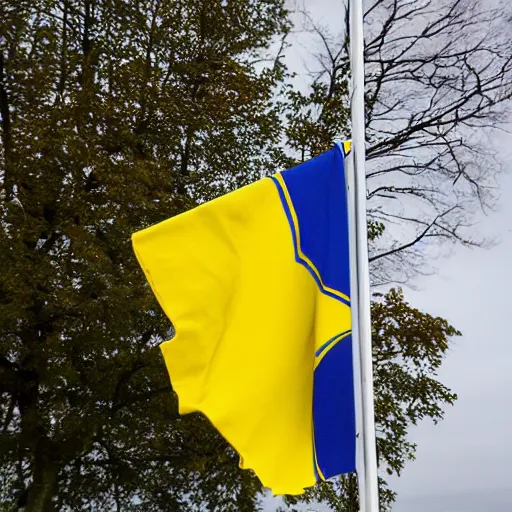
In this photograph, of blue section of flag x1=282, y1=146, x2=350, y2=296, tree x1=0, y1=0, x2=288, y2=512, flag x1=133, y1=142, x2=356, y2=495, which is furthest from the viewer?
tree x1=0, y1=0, x2=288, y2=512

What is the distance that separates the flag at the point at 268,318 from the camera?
2312 mm

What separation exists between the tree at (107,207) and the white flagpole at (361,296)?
13.9 ft

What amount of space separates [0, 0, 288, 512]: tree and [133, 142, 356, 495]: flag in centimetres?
409

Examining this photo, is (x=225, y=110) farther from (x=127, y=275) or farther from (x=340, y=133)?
(x=127, y=275)

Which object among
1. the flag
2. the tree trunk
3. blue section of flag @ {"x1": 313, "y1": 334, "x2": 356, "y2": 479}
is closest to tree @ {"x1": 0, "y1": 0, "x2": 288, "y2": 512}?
the tree trunk

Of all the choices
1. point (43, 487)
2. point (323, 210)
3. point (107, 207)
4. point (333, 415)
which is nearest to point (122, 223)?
point (107, 207)

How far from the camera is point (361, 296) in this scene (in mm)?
2268

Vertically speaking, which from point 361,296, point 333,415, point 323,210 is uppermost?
point 323,210

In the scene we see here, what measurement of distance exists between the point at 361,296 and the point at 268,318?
1.01 ft

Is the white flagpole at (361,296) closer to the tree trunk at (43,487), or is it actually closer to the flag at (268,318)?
the flag at (268,318)

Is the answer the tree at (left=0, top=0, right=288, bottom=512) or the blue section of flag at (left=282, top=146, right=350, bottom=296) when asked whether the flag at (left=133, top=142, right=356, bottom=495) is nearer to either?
the blue section of flag at (left=282, top=146, right=350, bottom=296)

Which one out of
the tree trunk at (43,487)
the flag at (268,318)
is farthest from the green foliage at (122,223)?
the flag at (268,318)

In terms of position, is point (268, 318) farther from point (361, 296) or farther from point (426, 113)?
point (426, 113)

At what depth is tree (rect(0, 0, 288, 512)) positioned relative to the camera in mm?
6676
